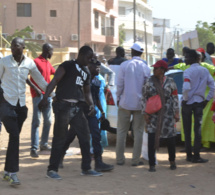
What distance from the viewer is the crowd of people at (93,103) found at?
6590 millimetres

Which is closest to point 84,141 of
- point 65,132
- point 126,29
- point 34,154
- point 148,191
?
point 65,132

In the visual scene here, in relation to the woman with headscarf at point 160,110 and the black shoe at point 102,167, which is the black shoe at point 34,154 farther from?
the woman with headscarf at point 160,110

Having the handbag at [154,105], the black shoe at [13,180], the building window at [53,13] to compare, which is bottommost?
the black shoe at [13,180]

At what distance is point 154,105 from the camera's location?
7527mm

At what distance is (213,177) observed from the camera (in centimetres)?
741

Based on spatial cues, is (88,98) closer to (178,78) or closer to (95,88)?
(95,88)

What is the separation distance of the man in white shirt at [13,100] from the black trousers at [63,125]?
468 mm

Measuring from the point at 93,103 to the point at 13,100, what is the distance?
162cm

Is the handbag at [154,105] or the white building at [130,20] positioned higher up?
the white building at [130,20]

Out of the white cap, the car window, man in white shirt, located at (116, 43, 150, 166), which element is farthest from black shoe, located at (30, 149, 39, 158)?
the car window

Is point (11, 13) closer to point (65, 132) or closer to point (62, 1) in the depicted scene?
point (62, 1)

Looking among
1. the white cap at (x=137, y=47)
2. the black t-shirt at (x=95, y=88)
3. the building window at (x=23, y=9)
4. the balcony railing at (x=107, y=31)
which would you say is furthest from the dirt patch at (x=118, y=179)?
the balcony railing at (x=107, y=31)

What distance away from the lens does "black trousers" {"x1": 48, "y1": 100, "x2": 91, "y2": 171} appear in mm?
6859

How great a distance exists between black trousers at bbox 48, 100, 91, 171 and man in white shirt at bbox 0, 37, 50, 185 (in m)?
0.47
